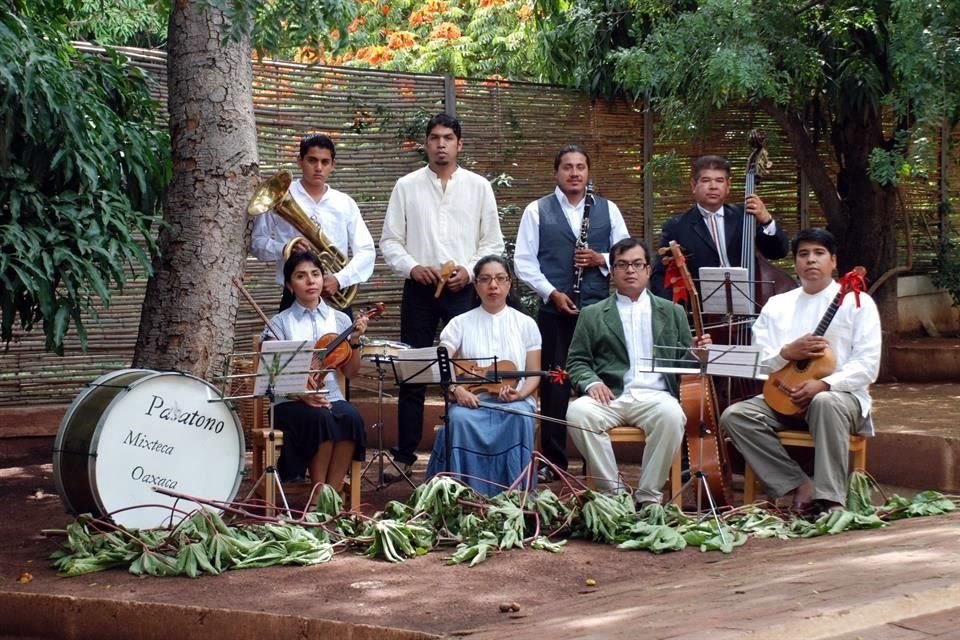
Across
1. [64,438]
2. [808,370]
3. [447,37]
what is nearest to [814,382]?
[808,370]

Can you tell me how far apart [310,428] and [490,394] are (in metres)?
1.02

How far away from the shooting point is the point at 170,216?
811 centimetres

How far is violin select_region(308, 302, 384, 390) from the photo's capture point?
7.42m

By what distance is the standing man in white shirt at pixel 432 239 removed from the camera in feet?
28.7

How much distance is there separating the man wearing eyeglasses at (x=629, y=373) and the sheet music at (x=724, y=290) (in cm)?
22

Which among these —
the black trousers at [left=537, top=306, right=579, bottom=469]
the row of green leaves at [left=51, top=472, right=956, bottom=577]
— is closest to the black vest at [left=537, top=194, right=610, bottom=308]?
the black trousers at [left=537, top=306, right=579, bottom=469]

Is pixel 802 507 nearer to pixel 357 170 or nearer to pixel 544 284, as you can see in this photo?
pixel 544 284

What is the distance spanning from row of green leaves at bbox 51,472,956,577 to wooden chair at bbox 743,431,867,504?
143 mm

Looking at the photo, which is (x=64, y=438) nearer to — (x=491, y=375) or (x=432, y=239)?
(x=491, y=375)

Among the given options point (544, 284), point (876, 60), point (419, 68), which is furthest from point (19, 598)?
point (419, 68)

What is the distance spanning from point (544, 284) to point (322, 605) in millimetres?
3403

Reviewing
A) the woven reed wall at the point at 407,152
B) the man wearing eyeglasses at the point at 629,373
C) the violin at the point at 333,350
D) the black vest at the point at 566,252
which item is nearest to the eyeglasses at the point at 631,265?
the man wearing eyeglasses at the point at 629,373

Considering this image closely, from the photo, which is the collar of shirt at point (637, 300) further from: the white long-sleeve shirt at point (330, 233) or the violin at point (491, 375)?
the white long-sleeve shirt at point (330, 233)

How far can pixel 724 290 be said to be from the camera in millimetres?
7945
